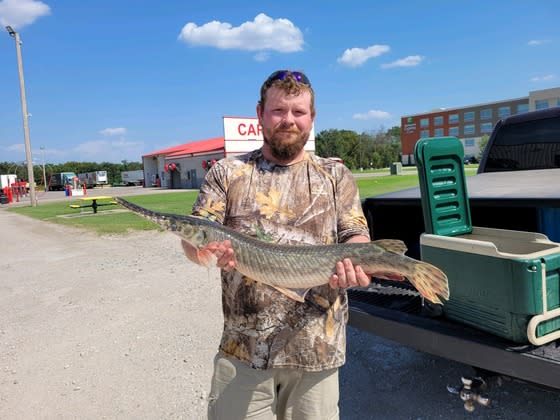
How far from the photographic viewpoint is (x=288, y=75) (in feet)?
7.34

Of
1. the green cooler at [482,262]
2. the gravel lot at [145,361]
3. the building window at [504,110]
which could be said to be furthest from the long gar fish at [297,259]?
the building window at [504,110]

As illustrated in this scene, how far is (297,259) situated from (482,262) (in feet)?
4.12

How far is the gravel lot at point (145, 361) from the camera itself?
3465mm

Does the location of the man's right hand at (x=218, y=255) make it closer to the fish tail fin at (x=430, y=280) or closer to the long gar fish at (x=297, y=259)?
the long gar fish at (x=297, y=259)

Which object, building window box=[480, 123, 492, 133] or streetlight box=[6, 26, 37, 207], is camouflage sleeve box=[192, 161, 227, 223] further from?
building window box=[480, 123, 492, 133]

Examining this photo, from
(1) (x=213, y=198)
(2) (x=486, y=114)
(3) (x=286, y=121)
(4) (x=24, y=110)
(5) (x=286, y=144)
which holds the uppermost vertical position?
(2) (x=486, y=114)

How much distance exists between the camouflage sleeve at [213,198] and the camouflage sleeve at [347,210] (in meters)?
0.61

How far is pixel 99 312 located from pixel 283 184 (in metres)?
4.68

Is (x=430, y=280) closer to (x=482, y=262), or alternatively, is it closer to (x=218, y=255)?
(x=482, y=262)

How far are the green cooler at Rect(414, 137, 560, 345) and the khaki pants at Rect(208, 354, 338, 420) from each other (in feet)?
3.45

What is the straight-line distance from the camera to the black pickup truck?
2.47m

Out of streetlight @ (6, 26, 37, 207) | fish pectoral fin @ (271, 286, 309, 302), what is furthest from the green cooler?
streetlight @ (6, 26, 37, 207)

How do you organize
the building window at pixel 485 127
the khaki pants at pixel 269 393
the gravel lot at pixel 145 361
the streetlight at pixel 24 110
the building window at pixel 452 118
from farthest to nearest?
the building window at pixel 452 118, the building window at pixel 485 127, the streetlight at pixel 24 110, the gravel lot at pixel 145 361, the khaki pants at pixel 269 393

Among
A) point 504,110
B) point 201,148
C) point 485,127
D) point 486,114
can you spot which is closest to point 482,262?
point 201,148
